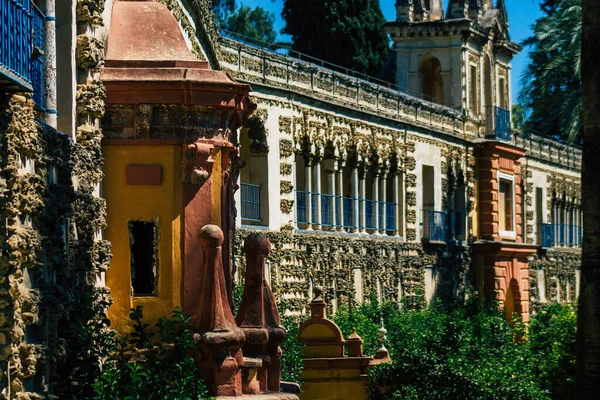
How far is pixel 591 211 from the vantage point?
18625 mm

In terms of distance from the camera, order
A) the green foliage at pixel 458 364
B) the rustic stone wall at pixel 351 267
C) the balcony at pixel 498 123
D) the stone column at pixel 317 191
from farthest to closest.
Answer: the balcony at pixel 498 123, the stone column at pixel 317 191, the rustic stone wall at pixel 351 267, the green foliage at pixel 458 364

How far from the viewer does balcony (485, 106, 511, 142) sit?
42.6m

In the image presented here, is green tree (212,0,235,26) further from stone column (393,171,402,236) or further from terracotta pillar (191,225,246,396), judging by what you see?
terracotta pillar (191,225,246,396)

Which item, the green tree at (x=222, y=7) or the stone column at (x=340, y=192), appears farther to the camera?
the green tree at (x=222, y=7)

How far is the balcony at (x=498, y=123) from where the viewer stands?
4256 cm

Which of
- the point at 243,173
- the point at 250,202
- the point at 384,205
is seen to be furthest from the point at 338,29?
the point at 250,202

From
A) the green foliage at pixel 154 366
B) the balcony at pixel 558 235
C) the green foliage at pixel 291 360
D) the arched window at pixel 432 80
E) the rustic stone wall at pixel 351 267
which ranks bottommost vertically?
the green foliage at pixel 291 360

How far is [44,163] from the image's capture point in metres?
11.3

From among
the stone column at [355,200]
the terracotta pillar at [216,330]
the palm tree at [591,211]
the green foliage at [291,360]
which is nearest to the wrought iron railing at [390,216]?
the stone column at [355,200]

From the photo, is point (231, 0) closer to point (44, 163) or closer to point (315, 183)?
point (315, 183)

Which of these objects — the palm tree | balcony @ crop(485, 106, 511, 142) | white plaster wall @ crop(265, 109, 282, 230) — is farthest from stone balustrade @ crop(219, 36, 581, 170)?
the palm tree

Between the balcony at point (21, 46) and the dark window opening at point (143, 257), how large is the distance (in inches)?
114

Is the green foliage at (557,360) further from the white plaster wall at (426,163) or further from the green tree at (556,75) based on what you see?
the green tree at (556,75)

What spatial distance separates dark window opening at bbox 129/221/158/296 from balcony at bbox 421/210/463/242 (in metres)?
22.9
